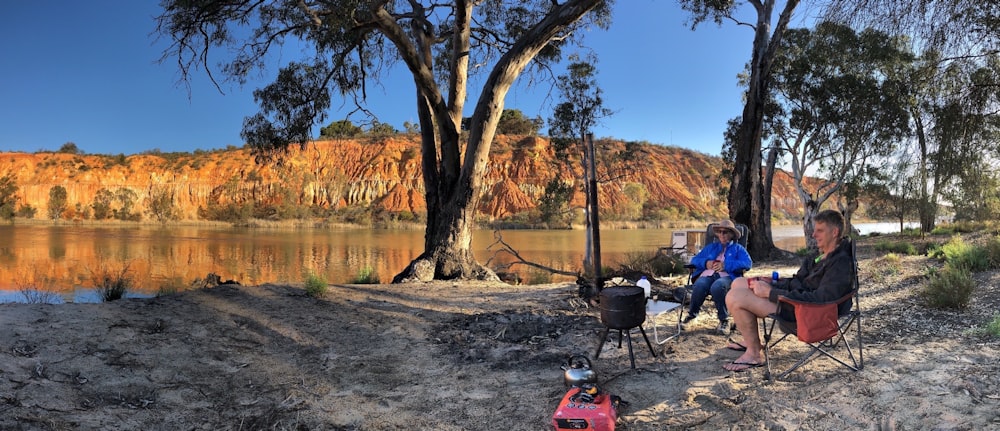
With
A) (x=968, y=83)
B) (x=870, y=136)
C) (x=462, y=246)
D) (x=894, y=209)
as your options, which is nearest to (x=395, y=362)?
(x=462, y=246)

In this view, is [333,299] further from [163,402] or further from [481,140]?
[481,140]

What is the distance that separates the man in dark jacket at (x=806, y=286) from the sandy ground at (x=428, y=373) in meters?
0.19

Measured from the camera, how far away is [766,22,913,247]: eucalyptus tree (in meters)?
14.2

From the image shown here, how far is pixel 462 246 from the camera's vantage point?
8.42 meters

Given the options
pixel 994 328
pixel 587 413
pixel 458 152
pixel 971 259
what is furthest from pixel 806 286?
pixel 458 152

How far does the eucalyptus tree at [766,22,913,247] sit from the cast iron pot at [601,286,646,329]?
40.5 feet

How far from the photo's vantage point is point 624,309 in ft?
10.4

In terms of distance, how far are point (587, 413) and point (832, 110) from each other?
16121mm

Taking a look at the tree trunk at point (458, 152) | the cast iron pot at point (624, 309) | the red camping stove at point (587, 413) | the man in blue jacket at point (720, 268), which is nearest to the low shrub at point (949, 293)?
the man in blue jacket at point (720, 268)

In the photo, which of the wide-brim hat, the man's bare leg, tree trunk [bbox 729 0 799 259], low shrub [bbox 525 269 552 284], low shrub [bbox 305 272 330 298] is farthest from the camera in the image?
low shrub [bbox 525 269 552 284]

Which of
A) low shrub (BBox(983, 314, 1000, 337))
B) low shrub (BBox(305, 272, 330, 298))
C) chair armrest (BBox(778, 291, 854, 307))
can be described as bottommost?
low shrub (BBox(305, 272, 330, 298))

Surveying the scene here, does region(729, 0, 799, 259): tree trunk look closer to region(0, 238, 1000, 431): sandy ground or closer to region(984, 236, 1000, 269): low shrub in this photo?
region(984, 236, 1000, 269): low shrub

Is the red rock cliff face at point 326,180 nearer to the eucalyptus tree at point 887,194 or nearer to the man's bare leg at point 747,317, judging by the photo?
the eucalyptus tree at point 887,194

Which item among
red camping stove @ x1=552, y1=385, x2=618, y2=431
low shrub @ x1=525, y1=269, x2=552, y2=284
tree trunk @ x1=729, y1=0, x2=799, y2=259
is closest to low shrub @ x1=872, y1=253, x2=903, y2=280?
tree trunk @ x1=729, y1=0, x2=799, y2=259
